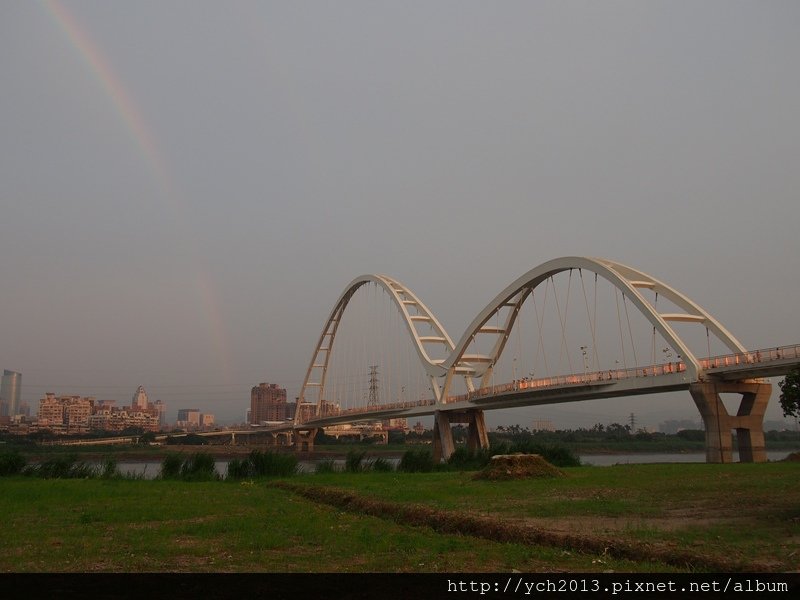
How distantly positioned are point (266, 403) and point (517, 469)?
6933 inches

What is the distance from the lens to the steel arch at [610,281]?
37.1 m

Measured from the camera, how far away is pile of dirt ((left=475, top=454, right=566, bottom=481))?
66.4ft

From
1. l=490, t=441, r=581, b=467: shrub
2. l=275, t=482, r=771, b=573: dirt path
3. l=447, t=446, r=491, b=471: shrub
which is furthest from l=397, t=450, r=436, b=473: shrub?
l=275, t=482, r=771, b=573: dirt path

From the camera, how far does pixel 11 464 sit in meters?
24.6

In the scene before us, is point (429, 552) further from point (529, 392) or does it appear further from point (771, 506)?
point (529, 392)

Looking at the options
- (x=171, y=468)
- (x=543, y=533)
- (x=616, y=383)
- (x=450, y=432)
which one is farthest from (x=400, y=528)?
(x=450, y=432)

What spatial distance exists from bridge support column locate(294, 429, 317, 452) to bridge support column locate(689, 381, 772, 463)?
2770 inches

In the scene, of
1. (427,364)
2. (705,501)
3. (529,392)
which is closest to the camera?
(705,501)

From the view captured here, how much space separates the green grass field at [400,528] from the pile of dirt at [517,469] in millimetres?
2445

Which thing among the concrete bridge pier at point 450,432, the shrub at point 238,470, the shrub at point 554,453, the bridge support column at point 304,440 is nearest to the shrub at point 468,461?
the shrub at point 554,453

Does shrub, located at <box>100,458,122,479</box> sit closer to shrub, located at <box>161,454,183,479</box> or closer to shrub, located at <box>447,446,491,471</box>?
Answer: shrub, located at <box>161,454,183,479</box>

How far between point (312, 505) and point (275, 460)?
11.3m
